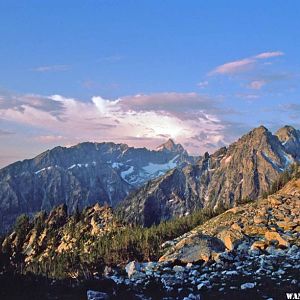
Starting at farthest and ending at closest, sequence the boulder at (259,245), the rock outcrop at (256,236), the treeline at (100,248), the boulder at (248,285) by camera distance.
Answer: the treeline at (100,248) → the rock outcrop at (256,236) → the boulder at (259,245) → the boulder at (248,285)

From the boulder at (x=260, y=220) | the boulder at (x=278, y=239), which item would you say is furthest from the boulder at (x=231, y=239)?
the boulder at (x=260, y=220)

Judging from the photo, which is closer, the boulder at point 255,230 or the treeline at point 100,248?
the boulder at point 255,230

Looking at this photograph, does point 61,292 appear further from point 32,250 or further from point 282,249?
point 32,250

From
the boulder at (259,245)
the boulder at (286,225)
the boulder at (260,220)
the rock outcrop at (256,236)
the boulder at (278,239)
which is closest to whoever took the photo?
the boulder at (259,245)

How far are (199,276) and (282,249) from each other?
14802 millimetres

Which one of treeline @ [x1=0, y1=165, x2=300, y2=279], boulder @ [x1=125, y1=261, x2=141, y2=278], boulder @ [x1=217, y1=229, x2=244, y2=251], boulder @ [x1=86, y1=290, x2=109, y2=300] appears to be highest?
boulder @ [x1=86, y1=290, x2=109, y2=300]

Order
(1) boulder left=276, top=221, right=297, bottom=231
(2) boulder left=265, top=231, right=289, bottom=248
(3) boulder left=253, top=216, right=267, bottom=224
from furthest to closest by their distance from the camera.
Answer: (3) boulder left=253, top=216, right=267, bottom=224
(1) boulder left=276, top=221, right=297, bottom=231
(2) boulder left=265, top=231, right=289, bottom=248

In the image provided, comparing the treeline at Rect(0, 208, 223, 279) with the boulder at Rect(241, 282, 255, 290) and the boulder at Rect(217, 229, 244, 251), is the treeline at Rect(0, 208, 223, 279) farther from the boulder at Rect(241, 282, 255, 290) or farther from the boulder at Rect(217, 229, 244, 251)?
the boulder at Rect(241, 282, 255, 290)

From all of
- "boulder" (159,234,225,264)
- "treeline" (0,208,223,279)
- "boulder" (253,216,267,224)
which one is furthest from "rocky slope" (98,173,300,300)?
"treeline" (0,208,223,279)

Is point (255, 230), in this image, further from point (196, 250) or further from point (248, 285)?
point (248, 285)

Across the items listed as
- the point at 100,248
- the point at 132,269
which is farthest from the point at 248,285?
the point at 100,248

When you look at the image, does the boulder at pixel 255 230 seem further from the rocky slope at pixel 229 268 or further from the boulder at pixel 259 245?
the boulder at pixel 259 245

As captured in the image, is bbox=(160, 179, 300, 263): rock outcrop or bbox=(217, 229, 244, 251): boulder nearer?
bbox=(160, 179, 300, 263): rock outcrop

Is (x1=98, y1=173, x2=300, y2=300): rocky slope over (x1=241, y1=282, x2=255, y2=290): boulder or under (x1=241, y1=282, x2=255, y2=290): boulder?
under
